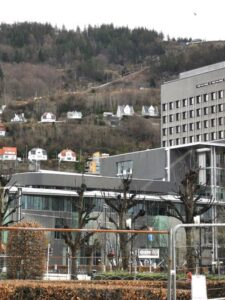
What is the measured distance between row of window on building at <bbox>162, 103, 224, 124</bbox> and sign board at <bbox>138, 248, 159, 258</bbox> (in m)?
107

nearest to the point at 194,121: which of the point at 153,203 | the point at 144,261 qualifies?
the point at 153,203

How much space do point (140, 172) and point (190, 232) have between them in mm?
79745

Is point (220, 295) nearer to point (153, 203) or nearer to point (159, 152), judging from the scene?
point (153, 203)

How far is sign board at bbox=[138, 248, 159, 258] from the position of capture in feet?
72.0

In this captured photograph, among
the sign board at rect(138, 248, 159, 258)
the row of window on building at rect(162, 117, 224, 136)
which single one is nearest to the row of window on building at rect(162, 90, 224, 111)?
the row of window on building at rect(162, 117, 224, 136)

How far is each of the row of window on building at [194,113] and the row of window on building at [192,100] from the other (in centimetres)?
157

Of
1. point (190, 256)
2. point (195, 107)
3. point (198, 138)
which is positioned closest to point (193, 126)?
point (198, 138)

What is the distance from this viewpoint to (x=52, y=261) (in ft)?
69.0

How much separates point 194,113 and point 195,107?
168 cm

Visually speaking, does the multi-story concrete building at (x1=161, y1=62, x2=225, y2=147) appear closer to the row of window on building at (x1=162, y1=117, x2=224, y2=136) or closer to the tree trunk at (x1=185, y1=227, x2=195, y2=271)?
the row of window on building at (x1=162, y1=117, x2=224, y2=136)

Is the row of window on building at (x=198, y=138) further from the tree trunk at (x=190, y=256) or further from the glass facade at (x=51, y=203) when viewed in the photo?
the tree trunk at (x=190, y=256)

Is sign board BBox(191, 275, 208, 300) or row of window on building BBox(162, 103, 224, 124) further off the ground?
row of window on building BBox(162, 103, 224, 124)

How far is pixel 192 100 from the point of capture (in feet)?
439

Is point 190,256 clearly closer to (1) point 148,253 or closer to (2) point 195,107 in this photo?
(1) point 148,253
